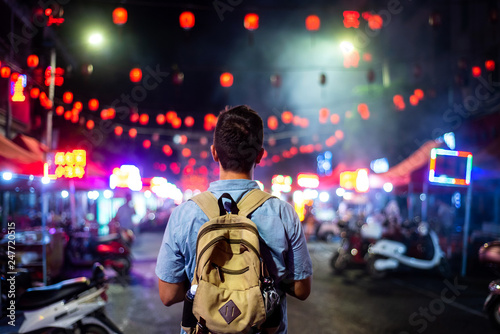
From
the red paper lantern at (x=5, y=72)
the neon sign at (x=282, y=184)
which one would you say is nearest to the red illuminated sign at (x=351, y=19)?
the red paper lantern at (x=5, y=72)

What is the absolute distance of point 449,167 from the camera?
8.86 meters

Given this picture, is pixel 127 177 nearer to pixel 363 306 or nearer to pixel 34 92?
pixel 34 92

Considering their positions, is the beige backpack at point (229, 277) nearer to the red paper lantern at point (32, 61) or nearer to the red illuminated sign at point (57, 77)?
the red paper lantern at point (32, 61)

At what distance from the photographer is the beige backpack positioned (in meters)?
1.57

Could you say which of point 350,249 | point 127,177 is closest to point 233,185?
point 350,249

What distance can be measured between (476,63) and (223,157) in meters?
17.9

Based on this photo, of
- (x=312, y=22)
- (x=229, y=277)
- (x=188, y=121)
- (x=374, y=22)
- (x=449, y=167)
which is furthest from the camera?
(x=188, y=121)

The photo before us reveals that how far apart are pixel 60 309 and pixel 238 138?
3.56 m

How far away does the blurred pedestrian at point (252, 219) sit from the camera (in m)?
1.82

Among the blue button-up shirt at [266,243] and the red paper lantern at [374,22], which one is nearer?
the blue button-up shirt at [266,243]

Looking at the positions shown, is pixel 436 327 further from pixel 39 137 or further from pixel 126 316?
pixel 39 137

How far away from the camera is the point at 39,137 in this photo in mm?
15570

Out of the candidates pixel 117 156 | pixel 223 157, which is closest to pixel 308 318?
pixel 223 157

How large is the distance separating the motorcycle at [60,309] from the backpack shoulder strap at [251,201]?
327 centimetres
